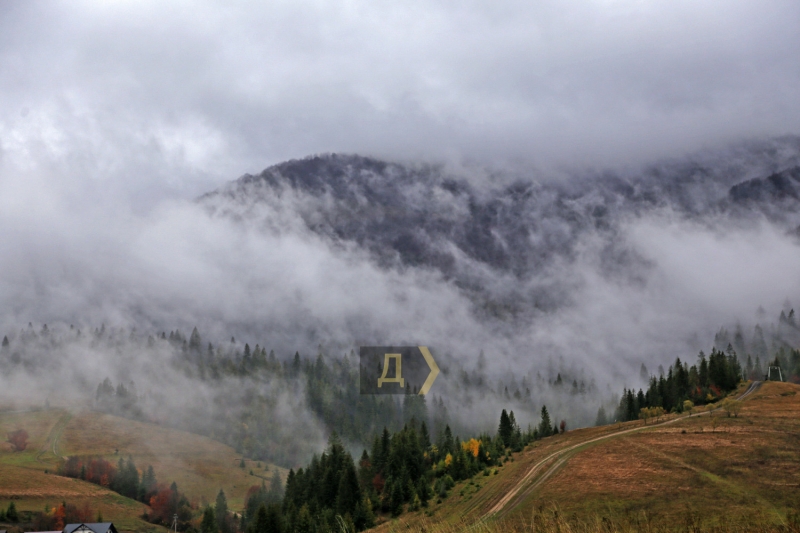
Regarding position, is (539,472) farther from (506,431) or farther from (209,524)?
(209,524)

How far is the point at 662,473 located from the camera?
2402 inches

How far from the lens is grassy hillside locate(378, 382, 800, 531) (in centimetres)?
5191

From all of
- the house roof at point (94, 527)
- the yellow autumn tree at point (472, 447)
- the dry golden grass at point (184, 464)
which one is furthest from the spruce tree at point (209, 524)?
the dry golden grass at point (184, 464)

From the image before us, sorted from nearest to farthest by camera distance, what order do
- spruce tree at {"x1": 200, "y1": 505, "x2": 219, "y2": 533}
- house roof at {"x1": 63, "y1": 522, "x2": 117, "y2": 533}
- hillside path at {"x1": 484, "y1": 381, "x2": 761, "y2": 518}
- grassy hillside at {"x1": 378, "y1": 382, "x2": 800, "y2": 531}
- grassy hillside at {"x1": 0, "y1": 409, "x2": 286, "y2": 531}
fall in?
grassy hillside at {"x1": 378, "y1": 382, "x2": 800, "y2": 531}, hillside path at {"x1": 484, "y1": 381, "x2": 761, "y2": 518}, house roof at {"x1": 63, "y1": 522, "x2": 117, "y2": 533}, spruce tree at {"x1": 200, "y1": 505, "x2": 219, "y2": 533}, grassy hillside at {"x1": 0, "y1": 409, "x2": 286, "y2": 531}

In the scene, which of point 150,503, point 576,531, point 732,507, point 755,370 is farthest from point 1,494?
point 755,370

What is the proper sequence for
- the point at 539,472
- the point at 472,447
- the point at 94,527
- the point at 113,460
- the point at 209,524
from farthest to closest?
the point at 113,460 → the point at 209,524 → the point at 472,447 → the point at 94,527 → the point at 539,472

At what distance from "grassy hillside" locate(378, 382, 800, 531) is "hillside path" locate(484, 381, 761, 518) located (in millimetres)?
154

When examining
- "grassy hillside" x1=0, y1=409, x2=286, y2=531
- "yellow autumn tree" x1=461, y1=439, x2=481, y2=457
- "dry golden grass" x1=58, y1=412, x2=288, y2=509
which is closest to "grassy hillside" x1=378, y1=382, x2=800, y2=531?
"yellow autumn tree" x1=461, y1=439, x2=481, y2=457

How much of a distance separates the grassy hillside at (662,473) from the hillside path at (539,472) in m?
0.15

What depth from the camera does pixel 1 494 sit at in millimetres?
135500

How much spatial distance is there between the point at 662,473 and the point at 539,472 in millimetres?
14095

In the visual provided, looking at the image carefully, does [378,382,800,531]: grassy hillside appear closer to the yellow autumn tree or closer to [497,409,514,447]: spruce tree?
the yellow autumn tree

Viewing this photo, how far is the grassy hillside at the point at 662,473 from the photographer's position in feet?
170

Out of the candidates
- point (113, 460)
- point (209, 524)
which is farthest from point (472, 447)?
point (113, 460)
